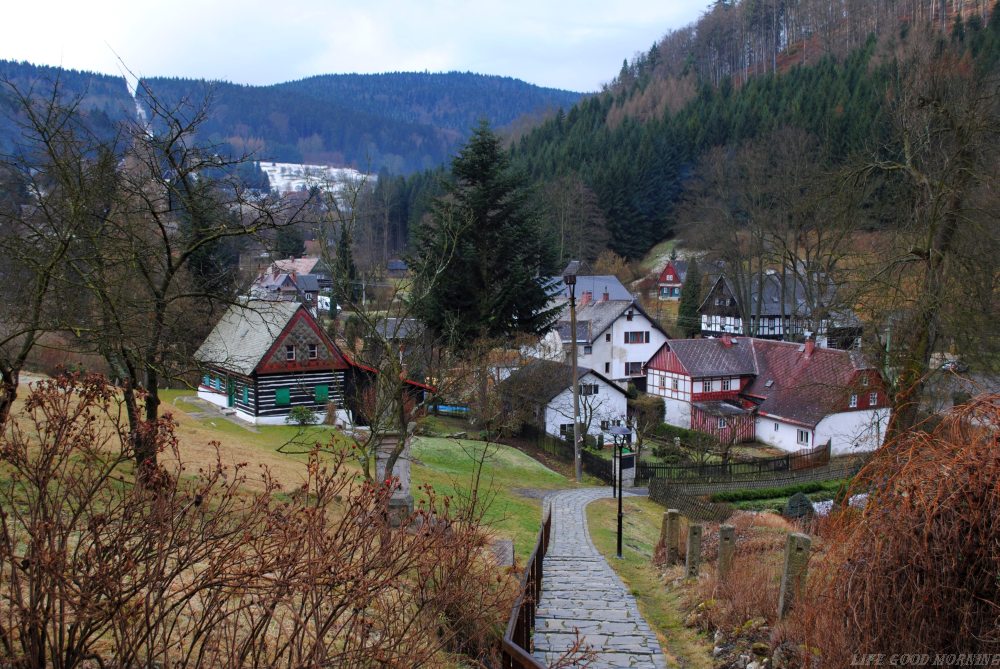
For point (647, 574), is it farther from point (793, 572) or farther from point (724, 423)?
point (724, 423)

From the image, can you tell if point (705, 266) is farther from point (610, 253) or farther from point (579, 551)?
point (579, 551)

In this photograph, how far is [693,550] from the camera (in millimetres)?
10398

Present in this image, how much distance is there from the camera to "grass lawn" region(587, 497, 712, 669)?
24.4ft

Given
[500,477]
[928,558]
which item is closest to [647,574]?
[928,558]

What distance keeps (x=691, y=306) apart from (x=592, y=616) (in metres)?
53.3

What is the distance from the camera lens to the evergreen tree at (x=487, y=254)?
28562 millimetres

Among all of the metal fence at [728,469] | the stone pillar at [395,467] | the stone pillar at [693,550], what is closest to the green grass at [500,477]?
the stone pillar at [395,467]

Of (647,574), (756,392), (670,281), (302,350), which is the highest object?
(670,281)

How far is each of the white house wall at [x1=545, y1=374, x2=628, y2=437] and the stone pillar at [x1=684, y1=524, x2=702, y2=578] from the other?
22938 mm

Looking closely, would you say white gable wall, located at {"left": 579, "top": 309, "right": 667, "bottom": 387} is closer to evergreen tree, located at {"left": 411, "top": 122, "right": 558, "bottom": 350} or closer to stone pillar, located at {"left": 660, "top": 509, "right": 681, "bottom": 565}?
evergreen tree, located at {"left": 411, "top": 122, "right": 558, "bottom": 350}

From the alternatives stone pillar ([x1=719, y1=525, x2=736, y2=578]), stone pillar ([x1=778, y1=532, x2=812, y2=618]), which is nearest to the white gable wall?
stone pillar ([x1=719, y1=525, x2=736, y2=578])

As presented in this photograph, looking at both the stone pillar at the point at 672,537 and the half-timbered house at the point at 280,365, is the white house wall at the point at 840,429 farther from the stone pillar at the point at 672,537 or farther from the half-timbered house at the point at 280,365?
the stone pillar at the point at 672,537

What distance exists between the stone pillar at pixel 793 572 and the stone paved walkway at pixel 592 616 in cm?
142

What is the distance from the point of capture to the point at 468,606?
6.05m
